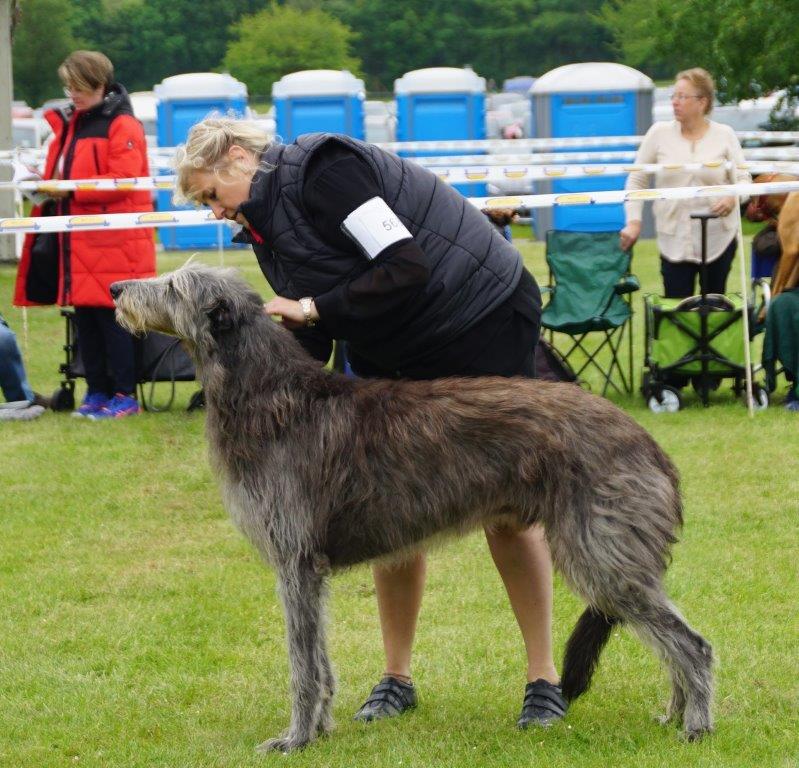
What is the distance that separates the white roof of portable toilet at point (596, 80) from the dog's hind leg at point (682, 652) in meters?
15.3

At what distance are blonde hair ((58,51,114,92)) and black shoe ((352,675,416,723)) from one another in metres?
5.02

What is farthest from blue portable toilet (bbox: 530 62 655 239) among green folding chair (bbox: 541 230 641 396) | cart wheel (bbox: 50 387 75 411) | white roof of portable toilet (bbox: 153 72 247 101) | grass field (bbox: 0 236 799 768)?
grass field (bbox: 0 236 799 768)

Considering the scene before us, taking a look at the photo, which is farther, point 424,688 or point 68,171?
point 68,171

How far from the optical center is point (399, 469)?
3568mm

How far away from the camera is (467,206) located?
3863 millimetres

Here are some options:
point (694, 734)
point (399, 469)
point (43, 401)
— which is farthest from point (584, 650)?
point (43, 401)

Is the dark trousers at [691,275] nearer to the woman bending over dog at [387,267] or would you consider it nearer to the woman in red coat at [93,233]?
the woman in red coat at [93,233]

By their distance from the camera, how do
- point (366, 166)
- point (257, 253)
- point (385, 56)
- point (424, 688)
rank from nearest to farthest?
point (366, 166)
point (257, 253)
point (424, 688)
point (385, 56)

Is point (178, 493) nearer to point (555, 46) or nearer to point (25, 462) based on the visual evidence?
point (25, 462)

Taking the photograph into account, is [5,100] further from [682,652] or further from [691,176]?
[682,652]

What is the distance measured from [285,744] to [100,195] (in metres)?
5.15

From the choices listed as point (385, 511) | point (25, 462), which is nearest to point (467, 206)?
point (385, 511)

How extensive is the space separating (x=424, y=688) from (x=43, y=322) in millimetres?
9390

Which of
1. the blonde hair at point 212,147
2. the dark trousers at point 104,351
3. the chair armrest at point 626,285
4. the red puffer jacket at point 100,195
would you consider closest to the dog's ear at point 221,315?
the blonde hair at point 212,147
